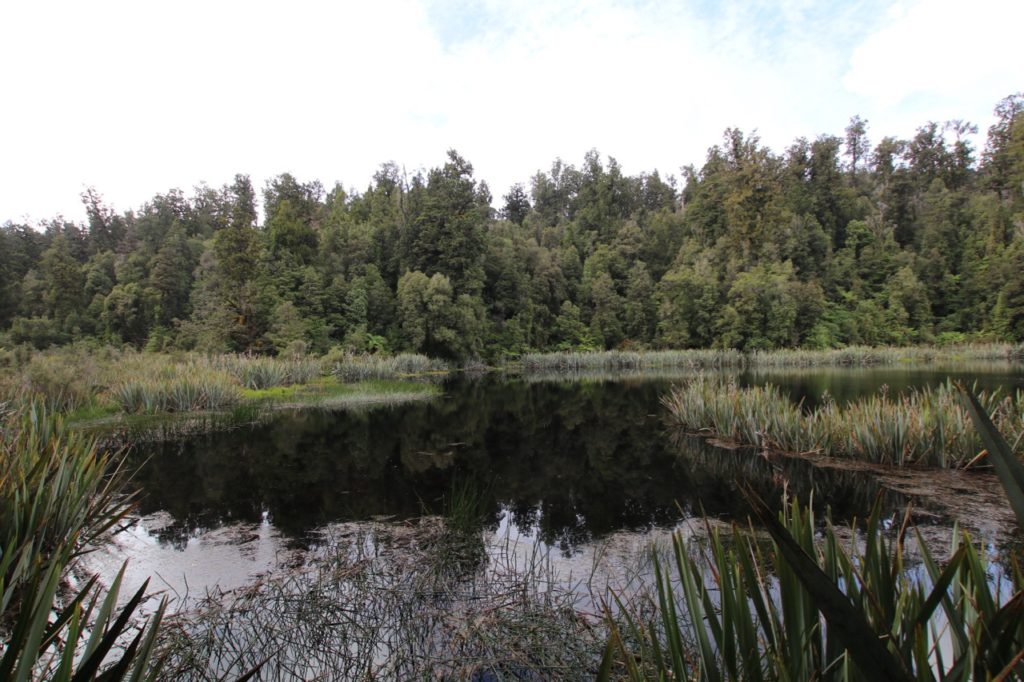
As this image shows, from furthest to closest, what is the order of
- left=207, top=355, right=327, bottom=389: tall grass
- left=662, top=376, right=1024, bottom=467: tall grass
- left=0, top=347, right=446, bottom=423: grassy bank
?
1. left=207, top=355, right=327, bottom=389: tall grass
2. left=0, top=347, right=446, bottom=423: grassy bank
3. left=662, top=376, right=1024, bottom=467: tall grass

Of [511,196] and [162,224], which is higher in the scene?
[511,196]

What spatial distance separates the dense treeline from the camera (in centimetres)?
3372

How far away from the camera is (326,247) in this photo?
36.9 meters

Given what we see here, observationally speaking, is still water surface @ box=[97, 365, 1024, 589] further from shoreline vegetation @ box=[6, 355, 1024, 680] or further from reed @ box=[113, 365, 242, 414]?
reed @ box=[113, 365, 242, 414]

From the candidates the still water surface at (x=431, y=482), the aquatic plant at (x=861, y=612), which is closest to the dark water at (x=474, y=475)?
the still water surface at (x=431, y=482)

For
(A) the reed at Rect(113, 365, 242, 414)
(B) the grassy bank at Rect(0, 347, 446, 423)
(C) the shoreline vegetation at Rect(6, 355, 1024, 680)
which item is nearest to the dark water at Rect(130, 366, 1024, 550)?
(C) the shoreline vegetation at Rect(6, 355, 1024, 680)

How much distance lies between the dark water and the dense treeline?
20.5 metres

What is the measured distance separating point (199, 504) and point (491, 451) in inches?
175

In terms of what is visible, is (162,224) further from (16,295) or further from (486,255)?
(486,255)

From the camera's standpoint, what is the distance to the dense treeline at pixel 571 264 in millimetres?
33719

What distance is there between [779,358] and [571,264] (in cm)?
2145

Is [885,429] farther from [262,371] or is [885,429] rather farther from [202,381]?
[262,371]

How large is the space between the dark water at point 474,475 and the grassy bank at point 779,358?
21.2 m

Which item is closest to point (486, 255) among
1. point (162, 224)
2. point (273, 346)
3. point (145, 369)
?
point (273, 346)
